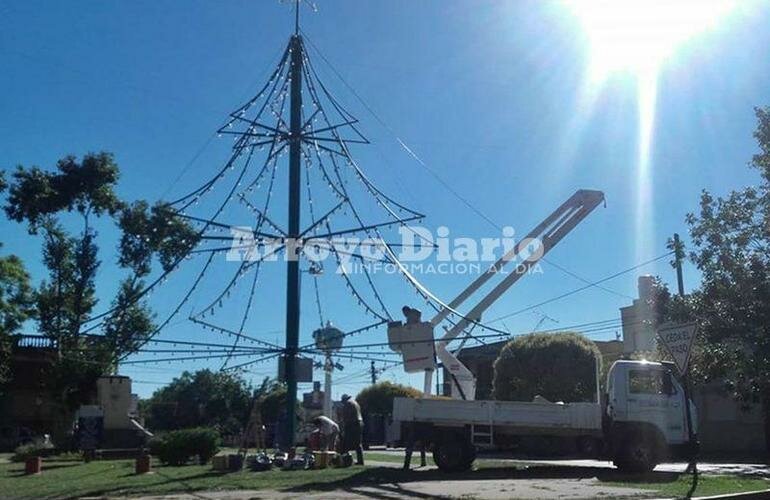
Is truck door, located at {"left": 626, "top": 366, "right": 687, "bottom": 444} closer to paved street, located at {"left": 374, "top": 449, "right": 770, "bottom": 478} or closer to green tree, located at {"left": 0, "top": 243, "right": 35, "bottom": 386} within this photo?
paved street, located at {"left": 374, "top": 449, "right": 770, "bottom": 478}

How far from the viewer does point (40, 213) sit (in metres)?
35.2

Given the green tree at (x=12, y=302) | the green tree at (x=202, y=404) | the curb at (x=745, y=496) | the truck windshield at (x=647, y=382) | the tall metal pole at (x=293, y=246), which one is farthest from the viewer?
the green tree at (x=202, y=404)

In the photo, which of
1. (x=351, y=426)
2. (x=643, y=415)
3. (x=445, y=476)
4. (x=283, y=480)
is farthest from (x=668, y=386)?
(x=283, y=480)

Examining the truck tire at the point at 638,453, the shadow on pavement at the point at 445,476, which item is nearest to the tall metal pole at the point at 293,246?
the shadow on pavement at the point at 445,476

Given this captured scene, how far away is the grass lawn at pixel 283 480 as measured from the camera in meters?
14.3

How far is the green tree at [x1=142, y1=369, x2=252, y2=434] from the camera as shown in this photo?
73875mm

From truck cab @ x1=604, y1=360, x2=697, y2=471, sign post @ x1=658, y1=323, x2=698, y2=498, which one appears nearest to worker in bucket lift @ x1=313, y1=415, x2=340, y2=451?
truck cab @ x1=604, y1=360, x2=697, y2=471

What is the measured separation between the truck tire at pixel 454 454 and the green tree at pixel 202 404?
167 ft

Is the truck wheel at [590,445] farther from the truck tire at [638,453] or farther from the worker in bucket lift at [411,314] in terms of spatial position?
the worker in bucket lift at [411,314]

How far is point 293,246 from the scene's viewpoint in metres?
21.9

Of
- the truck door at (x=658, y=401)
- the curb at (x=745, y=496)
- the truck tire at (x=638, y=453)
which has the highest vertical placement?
the truck door at (x=658, y=401)

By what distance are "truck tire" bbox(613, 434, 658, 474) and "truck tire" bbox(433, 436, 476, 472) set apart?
3.24 m

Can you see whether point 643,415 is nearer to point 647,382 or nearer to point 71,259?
point 647,382

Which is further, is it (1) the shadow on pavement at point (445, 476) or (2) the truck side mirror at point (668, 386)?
(2) the truck side mirror at point (668, 386)
